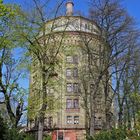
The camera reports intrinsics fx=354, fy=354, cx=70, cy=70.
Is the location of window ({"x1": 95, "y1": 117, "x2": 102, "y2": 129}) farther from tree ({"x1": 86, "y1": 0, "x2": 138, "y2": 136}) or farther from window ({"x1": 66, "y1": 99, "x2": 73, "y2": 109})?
tree ({"x1": 86, "y1": 0, "x2": 138, "y2": 136})

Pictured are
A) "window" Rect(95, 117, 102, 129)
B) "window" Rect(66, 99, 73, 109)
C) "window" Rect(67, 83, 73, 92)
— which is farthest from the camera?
"window" Rect(67, 83, 73, 92)

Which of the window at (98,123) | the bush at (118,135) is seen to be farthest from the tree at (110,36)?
the window at (98,123)

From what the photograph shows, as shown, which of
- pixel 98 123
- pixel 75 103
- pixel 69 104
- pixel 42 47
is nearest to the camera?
pixel 42 47

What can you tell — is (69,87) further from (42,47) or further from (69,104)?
(42,47)

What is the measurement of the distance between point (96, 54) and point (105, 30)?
3242 mm

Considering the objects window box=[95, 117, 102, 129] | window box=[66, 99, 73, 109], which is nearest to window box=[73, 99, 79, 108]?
window box=[66, 99, 73, 109]

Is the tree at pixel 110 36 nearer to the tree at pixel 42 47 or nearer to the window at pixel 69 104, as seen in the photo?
the tree at pixel 42 47

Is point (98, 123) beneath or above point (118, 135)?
above

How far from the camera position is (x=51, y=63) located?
97.6 ft

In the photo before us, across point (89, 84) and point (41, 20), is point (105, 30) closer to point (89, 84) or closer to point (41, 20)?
point (41, 20)

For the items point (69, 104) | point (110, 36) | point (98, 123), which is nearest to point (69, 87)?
point (69, 104)

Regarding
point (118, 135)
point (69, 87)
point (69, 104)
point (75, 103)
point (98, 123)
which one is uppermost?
point (69, 87)

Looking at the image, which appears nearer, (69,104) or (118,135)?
(118,135)

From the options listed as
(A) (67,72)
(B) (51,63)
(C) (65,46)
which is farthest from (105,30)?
(A) (67,72)
